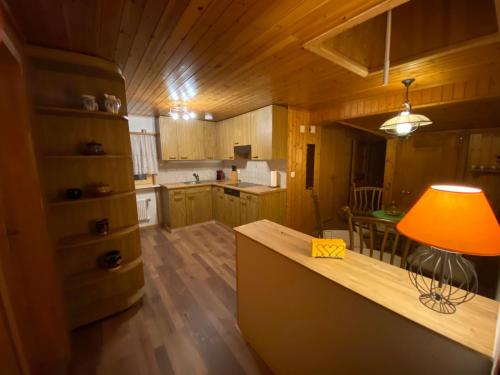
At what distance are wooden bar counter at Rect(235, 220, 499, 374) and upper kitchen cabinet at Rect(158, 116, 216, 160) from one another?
334cm

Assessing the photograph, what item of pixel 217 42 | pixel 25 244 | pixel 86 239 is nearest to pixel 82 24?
pixel 217 42

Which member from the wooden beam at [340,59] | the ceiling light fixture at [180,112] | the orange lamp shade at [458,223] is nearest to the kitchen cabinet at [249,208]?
the ceiling light fixture at [180,112]

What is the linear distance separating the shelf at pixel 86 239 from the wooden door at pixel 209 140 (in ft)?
9.94

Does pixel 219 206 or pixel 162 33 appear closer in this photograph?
pixel 162 33

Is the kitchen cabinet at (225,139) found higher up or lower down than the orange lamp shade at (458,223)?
higher up

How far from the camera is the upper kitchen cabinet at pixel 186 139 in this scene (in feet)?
14.1

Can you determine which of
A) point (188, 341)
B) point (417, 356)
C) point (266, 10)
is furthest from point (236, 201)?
point (417, 356)

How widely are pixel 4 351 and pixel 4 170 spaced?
3.44ft

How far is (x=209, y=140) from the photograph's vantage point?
4.87 metres

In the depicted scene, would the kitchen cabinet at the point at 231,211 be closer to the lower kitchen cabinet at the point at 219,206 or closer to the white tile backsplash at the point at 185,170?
the lower kitchen cabinet at the point at 219,206

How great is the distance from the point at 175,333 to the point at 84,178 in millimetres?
1684

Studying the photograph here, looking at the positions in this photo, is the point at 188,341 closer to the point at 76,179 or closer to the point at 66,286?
the point at 66,286

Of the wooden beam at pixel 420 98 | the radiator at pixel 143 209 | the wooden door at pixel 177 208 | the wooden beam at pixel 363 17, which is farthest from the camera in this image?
the radiator at pixel 143 209

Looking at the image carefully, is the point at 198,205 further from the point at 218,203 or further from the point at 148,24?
the point at 148,24
